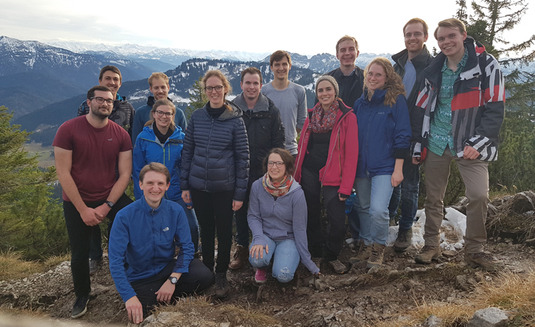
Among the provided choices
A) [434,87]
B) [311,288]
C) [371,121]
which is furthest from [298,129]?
[311,288]

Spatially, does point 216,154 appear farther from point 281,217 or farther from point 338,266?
point 338,266

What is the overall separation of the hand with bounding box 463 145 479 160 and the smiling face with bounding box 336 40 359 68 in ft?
7.58

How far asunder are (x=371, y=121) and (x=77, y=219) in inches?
173

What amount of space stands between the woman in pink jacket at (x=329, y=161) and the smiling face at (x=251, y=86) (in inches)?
36.4

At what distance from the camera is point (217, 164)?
446 cm

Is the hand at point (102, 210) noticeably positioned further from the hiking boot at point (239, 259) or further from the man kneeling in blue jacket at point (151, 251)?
the hiking boot at point (239, 259)

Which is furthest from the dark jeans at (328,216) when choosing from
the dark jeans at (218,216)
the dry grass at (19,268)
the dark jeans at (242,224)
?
the dry grass at (19,268)

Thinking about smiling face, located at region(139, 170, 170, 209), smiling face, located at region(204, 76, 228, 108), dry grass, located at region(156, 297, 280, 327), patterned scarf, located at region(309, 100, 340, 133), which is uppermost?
smiling face, located at region(204, 76, 228, 108)

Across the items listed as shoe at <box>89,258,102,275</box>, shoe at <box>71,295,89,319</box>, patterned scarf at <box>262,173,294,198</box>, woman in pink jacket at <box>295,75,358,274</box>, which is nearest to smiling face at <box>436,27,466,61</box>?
woman in pink jacket at <box>295,75,358,274</box>

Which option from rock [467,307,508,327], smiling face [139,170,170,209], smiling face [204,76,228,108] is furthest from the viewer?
smiling face [204,76,228,108]

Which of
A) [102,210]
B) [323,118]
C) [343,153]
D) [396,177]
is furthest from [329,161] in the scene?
[102,210]

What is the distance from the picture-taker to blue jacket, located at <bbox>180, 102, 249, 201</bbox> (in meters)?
4.47

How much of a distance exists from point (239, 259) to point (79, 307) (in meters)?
2.45

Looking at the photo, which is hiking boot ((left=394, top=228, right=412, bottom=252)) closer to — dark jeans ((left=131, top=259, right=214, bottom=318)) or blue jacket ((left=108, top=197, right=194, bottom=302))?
dark jeans ((left=131, top=259, right=214, bottom=318))
